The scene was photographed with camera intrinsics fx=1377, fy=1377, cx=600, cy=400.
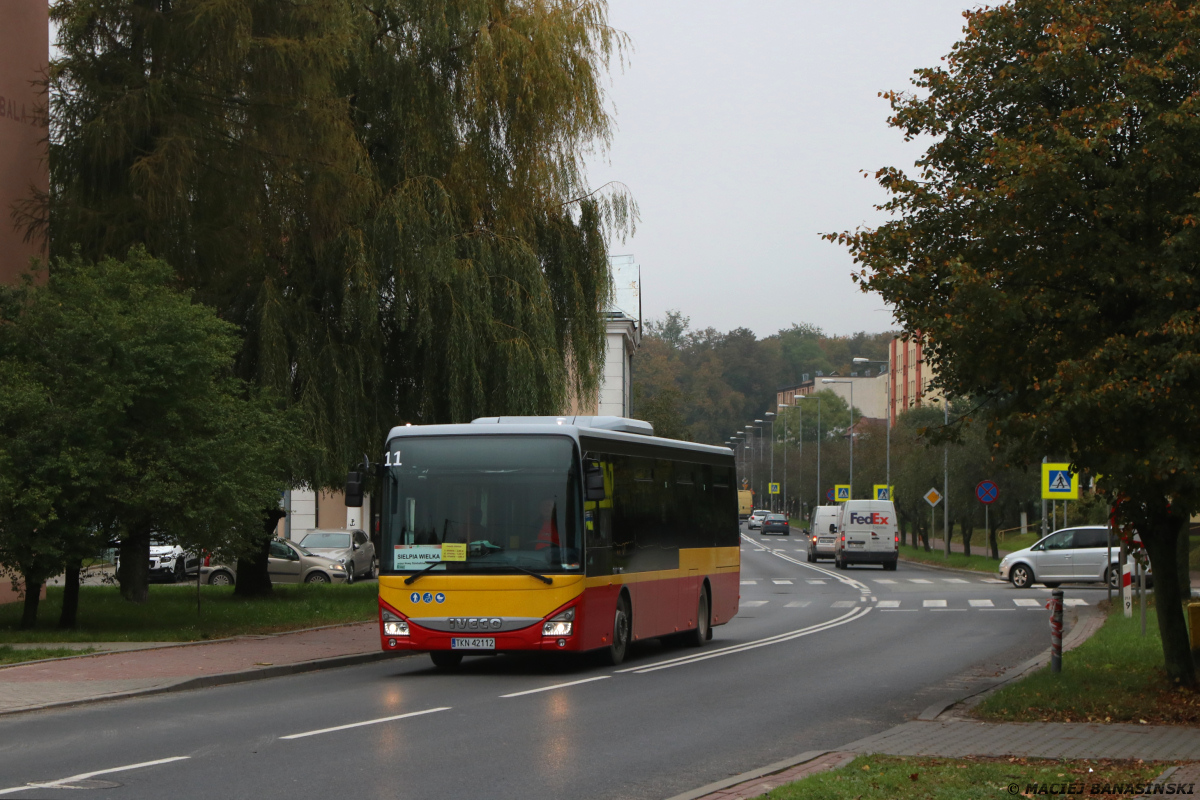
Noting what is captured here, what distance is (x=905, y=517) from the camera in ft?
236

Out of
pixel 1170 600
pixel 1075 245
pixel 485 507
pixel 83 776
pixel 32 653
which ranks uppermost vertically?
pixel 1075 245

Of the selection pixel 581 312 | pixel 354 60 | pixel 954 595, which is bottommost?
pixel 954 595

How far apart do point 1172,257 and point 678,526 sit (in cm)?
966

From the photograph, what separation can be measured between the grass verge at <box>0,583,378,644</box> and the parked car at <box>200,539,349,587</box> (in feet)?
21.3

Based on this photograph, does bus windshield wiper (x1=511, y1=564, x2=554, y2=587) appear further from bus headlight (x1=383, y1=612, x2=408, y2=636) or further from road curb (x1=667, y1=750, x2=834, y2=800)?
road curb (x1=667, y1=750, x2=834, y2=800)

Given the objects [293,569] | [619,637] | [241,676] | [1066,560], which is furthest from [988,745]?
[293,569]

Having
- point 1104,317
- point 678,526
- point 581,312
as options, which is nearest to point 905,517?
point 581,312

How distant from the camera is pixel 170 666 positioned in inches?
645

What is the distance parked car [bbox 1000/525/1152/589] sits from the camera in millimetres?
37428

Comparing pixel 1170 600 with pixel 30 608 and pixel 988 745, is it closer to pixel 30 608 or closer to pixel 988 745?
pixel 988 745

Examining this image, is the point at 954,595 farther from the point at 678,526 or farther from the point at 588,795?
Answer: the point at 588,795

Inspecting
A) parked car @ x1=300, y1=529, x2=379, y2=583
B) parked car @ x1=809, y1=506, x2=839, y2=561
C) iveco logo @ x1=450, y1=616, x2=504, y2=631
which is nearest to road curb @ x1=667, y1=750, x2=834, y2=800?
iveco logo @ x1=450, y1=616, x2=504, y2=631

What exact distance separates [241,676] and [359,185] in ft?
34.2

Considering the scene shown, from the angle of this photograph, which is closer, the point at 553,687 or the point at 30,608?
the point at 553,687
